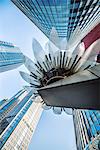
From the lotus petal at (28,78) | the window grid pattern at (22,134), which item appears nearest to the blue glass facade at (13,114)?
the window grid pattern at (22,134)

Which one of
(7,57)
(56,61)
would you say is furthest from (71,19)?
(7,57)

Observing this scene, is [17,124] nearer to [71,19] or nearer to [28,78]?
[71,19]

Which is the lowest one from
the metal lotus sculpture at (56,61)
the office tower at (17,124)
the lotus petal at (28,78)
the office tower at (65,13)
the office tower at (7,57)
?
the office tower at (17,124)

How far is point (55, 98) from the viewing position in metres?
4.63

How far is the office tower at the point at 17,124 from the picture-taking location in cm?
6756

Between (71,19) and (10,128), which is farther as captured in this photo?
(10,128)

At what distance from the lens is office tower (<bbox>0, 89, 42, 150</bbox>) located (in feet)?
222

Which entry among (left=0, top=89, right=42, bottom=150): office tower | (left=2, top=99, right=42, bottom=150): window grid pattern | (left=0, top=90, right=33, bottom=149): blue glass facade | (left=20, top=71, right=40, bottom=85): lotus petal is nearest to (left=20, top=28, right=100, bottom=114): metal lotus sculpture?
(left=20, top=71, right=40, bottom=85): lotus petal

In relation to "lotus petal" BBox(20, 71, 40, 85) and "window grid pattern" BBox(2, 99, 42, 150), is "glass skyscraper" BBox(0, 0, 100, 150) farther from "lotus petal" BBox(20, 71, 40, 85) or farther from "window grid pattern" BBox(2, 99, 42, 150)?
"window grid pattern" BBox(2, 99, 42, 150)

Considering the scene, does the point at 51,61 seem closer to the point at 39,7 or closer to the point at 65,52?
the point at 65,52

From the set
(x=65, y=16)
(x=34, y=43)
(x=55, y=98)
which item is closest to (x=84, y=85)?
(x=55, y=98)

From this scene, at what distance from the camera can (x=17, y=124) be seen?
78.2 metres

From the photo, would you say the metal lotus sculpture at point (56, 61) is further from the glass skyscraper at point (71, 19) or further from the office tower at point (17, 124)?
the office tower at point (17, 124)

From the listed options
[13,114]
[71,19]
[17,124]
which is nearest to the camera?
[71,19]
